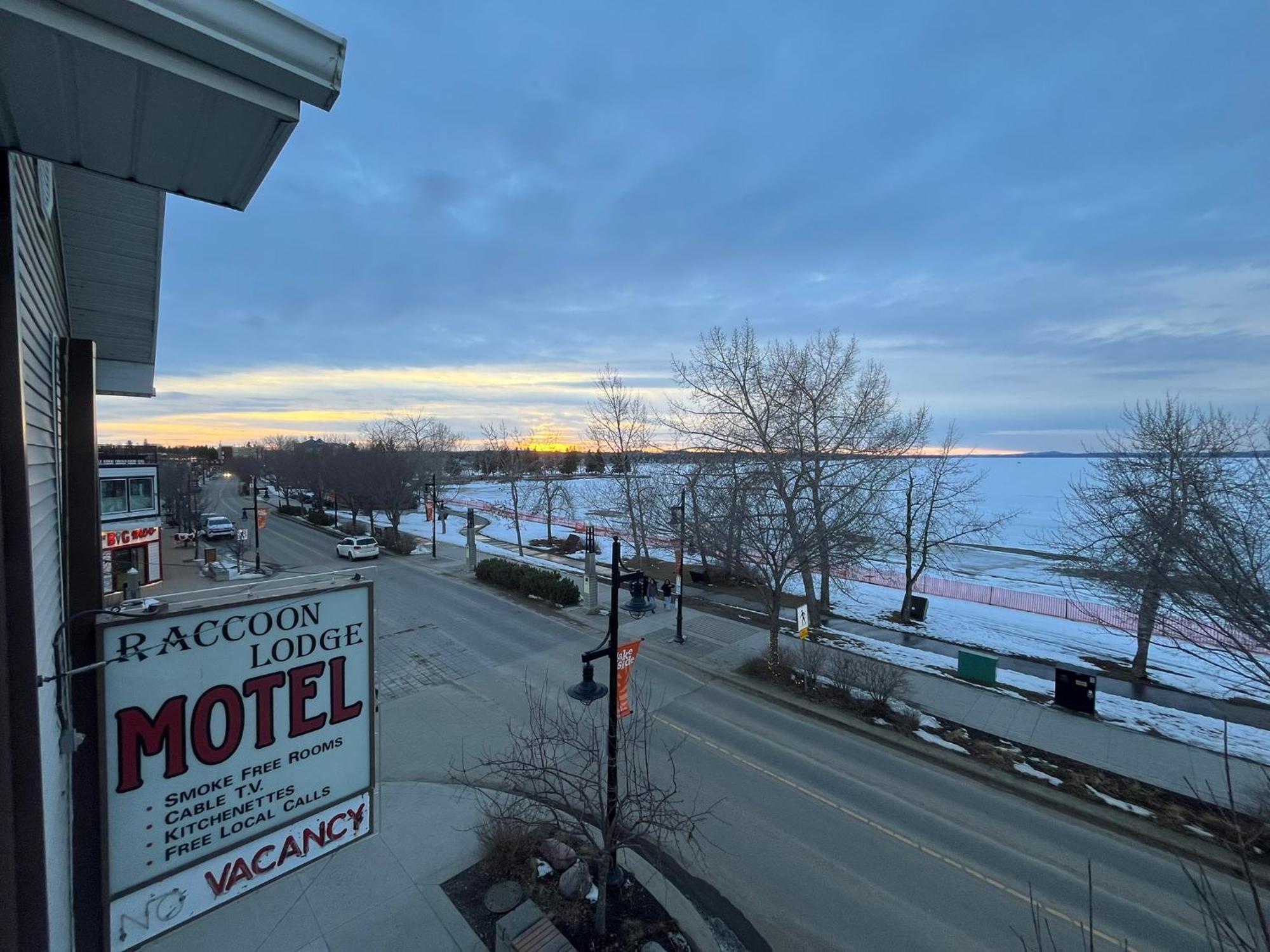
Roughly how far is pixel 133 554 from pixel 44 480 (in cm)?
2670

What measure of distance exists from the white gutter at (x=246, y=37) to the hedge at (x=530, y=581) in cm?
1787

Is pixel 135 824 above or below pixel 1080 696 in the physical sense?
above

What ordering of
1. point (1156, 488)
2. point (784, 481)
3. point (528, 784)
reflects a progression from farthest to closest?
point (784, 481), point (1156, 488), point (528, 784)

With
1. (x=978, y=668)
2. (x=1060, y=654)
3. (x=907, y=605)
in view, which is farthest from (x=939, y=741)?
(x=907, y=605)

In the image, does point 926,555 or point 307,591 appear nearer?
point 307,591

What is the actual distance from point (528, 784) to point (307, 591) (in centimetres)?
671

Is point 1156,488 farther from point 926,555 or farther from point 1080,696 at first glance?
point 926,555

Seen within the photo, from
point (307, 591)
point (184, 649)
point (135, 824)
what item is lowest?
point (135, 824)

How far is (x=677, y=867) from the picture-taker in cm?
711

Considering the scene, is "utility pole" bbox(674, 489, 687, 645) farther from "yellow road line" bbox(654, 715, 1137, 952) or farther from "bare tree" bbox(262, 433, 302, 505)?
"bare tree" bbox(262, 433, 302, 505)

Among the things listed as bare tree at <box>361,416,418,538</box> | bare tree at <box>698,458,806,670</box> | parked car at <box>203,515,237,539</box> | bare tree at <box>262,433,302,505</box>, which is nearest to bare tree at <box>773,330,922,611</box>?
bare tree at <box>698,458,806,670</box>

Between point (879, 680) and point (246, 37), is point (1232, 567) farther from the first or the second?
point (246, 37)

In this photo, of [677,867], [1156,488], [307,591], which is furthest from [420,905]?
[1156,488]

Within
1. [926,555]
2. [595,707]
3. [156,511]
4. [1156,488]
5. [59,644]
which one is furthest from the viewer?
[156,511]
